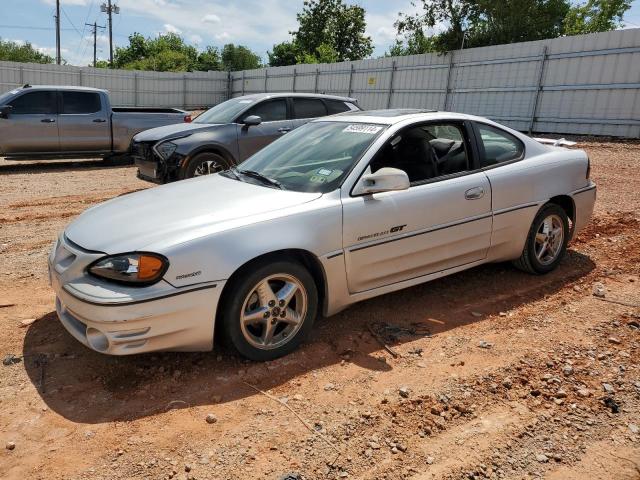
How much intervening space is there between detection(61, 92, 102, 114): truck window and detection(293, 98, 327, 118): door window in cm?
557

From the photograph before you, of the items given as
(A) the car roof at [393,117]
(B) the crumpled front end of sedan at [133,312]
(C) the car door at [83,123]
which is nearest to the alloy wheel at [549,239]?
(A) the car roof at [393,117]

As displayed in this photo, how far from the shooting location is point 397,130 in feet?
13.4

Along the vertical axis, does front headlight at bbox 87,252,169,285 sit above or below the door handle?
below

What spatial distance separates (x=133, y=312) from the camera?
115 inches

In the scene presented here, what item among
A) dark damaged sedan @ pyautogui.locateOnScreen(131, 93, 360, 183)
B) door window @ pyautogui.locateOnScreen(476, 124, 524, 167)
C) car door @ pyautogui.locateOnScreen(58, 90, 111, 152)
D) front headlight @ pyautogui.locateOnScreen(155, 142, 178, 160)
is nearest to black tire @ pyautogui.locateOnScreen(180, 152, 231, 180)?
dark damaged sedan @ pyautogui.locateOnScreen(131, 93, 360, 183)

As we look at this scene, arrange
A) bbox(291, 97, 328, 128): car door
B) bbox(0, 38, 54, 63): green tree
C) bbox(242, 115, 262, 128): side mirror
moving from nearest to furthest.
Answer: bbox(242, 115, 262, 128): side mirror
bbox(291, 97, 328, 128): car door
bbox(0, 38, 54, 63): green tree

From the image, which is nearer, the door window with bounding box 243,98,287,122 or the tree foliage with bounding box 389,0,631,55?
the door window with bounding box 243,98,287,122

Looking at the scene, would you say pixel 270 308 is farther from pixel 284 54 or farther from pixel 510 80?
pixel 284 54

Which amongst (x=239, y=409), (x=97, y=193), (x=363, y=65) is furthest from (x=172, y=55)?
(x=239, y=409)

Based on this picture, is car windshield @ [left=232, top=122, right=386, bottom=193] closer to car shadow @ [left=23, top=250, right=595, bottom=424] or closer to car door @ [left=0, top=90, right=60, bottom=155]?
car shadow @ [left=23, top=250, right=595, bottom=424]

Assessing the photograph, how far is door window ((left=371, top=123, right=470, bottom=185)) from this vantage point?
13.4 ft

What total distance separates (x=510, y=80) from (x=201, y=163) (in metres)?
12.1

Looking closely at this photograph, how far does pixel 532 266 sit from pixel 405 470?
2953 millimetres

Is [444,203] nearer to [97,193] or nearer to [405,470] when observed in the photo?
[405,470]
